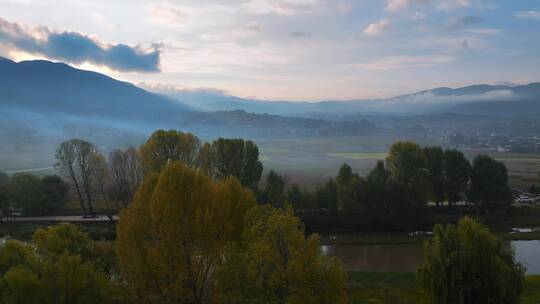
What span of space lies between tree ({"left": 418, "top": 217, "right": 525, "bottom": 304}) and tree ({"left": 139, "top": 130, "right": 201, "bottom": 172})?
126 feet

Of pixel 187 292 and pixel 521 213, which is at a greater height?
pixel 187 292

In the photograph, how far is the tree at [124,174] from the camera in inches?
2437

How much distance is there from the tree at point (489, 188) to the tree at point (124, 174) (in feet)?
160

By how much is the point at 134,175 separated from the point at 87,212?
10.3 meters

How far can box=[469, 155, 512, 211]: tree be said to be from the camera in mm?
65062

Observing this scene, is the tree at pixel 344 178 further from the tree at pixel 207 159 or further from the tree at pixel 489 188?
the tree at pixel 207 159

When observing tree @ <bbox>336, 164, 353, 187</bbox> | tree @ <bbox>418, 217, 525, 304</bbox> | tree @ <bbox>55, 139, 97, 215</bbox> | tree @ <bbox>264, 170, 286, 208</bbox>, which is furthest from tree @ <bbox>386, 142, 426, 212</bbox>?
tree @ <bbox>55, 139, 97, 215</bbox>

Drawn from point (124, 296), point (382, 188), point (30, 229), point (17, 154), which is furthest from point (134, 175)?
point (17, 154)

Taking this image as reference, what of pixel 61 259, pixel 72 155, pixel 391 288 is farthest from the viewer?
pixel 72 155

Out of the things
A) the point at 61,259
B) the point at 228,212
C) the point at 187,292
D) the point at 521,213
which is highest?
the point at 228,212

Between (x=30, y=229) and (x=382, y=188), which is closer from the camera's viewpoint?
(x=30, y=229)

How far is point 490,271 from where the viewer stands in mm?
23859

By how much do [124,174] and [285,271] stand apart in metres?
49.1

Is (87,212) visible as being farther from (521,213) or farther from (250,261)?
(521,213)
